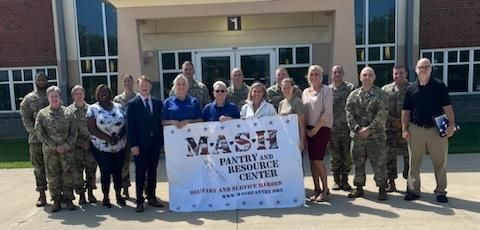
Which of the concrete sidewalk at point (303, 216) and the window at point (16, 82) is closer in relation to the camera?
the concrete sidewalk at point (303, 216)

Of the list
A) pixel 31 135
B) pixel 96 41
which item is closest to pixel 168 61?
pixel 96 41

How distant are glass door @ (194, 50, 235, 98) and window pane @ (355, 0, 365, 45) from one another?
430 centimetres

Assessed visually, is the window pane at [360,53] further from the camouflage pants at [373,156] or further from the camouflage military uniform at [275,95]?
the camouflage pants at [373,156]

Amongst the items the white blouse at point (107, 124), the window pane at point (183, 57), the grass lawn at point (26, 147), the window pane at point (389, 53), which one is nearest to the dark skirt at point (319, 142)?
the white blouse at point (107, 124)

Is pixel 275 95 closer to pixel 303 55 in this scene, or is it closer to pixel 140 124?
pixel 140 124

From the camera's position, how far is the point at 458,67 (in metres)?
15.6

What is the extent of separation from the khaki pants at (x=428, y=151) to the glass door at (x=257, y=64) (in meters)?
8.17

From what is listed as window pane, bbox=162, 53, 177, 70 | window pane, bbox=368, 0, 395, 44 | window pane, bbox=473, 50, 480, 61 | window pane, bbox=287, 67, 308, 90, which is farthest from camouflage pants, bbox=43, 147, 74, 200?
window pane, bbox=473, 50, 480, 61

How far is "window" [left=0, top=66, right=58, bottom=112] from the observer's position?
15.5 metres

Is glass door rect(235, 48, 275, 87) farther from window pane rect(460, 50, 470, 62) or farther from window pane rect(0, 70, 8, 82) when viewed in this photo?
window pane rect(0, 70, 8, 82)

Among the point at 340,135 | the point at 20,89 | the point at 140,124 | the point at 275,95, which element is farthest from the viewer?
the point at 20,89

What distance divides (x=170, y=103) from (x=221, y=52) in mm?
8294

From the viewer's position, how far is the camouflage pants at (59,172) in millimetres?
6383

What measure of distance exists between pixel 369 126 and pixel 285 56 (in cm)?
866
